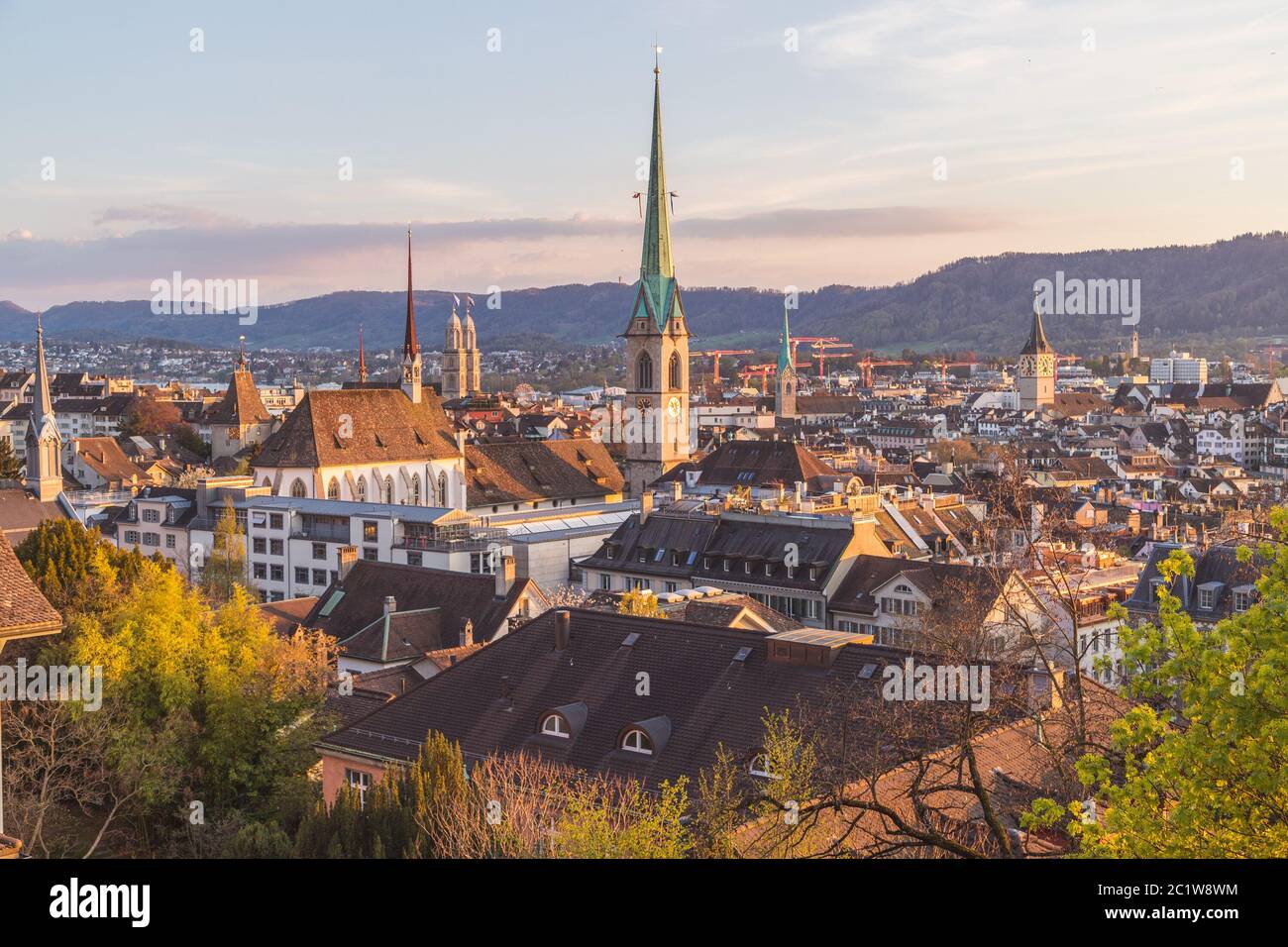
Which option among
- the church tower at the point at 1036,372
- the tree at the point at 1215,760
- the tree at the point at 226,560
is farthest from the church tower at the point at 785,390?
the tree at the point at 1215,760

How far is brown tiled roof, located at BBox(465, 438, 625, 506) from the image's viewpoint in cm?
7650

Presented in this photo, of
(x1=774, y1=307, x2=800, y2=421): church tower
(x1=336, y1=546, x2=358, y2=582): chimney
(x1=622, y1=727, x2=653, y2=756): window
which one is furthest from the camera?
(x1=774, y1=307, x2=800, y2=421): church tower

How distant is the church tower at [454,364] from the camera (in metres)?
182

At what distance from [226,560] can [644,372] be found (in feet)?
138

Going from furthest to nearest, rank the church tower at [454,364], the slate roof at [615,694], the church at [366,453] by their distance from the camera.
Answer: the church tower at [454,364]
the church at [366,453]
the slate roof at [615,694]

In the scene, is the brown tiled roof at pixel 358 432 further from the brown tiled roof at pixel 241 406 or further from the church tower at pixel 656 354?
the brown tiled roof at pixel 241 406

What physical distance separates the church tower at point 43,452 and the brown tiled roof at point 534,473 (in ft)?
70.3

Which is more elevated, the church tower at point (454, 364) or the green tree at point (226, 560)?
the church tower at point (454, 364)

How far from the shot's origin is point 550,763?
21.8 meters

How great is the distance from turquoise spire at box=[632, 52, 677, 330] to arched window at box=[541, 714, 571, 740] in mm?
68180

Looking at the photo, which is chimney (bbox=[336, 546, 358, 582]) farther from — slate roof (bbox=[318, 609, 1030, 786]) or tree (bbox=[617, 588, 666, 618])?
slate roof (bbox=[318, 609, 1030, 786])

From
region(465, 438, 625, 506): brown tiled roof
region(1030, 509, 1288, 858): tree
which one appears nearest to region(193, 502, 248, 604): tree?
region(465, 438, 625, 506): brown tiled roof

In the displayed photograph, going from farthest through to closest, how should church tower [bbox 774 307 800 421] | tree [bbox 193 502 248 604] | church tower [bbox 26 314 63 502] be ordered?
1. church tower [bbox 774 307 800 421]
2. church tower [bbox 26 314 63 502]
3. tree [bbox 193 502 248 604]

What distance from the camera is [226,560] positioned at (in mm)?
53375
